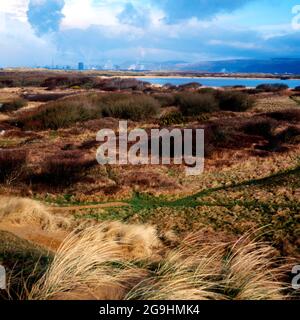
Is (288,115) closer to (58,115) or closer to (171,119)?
(171,119)

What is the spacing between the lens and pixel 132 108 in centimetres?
3853

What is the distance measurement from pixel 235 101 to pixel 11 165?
30454 mm

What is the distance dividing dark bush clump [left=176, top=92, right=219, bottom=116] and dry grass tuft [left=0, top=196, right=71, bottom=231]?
30460 millimetres

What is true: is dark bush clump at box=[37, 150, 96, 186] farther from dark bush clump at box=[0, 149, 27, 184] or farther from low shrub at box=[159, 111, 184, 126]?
low shrub at box=[159, 111, 184, 126]

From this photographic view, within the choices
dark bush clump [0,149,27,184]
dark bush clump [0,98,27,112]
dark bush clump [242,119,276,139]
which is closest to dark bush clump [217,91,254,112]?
dark bush clump [242,119,276,139]

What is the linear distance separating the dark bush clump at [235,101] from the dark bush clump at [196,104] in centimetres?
180

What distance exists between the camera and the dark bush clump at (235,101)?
4369 centimetres

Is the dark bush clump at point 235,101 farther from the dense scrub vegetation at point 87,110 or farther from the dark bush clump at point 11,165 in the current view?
the dark bush clump at point 11,165

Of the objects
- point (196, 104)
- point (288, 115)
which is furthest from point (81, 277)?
point (196, 104)

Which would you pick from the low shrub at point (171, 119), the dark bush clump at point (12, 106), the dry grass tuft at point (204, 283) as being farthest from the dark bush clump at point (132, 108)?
the dry grass tuft at point (204, 283)

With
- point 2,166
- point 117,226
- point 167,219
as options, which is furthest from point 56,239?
point 2,166

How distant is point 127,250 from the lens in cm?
910

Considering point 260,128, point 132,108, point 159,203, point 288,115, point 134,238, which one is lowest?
point 159,203
